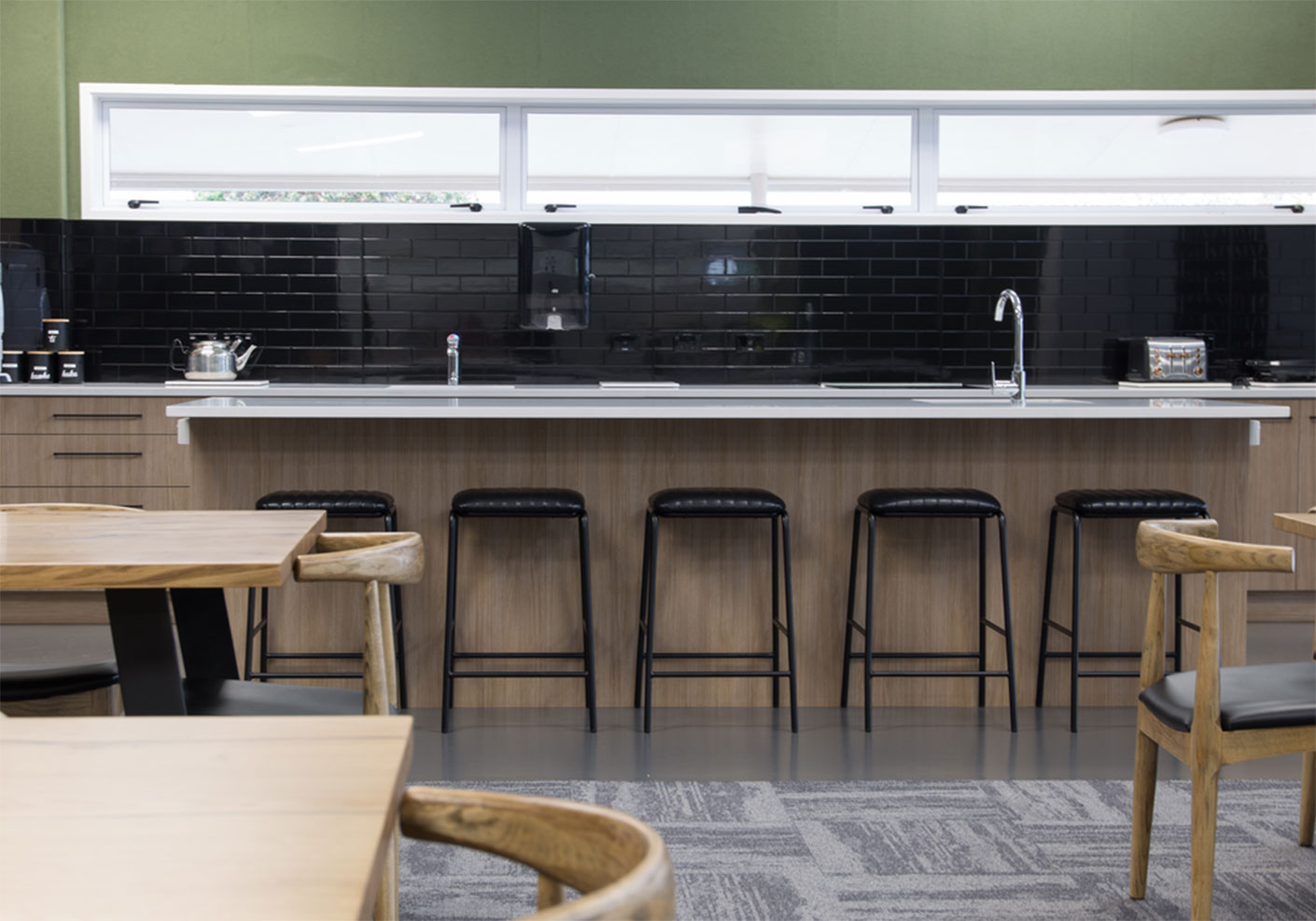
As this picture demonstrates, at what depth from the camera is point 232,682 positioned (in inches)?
85.1

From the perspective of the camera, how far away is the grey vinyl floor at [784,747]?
10.2 ft

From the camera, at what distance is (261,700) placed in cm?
204

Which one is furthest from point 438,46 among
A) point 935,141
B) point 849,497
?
point 849,497

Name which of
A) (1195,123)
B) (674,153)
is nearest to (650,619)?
A: (674,153)

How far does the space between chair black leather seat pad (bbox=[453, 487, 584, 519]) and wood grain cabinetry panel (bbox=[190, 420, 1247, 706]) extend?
233 mm

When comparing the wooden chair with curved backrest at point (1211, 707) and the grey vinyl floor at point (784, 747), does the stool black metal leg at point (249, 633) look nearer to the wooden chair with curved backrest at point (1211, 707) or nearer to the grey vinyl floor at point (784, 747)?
the grey vinyl floor at point (784, 747)

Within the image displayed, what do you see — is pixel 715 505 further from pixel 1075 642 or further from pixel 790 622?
pixel 1075 642

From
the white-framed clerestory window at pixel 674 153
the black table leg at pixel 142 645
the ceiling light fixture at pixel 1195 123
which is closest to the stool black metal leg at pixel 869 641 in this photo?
the black table leg at pixel 142 645

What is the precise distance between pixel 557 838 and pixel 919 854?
1889 millimetres

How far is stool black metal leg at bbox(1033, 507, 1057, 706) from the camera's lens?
366 cm

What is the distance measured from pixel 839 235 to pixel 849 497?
245 cm

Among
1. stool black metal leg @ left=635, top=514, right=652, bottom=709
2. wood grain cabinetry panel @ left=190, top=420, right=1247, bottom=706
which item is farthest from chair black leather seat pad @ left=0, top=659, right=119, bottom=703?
stool black metal leg @ left=635, top=514, right=652, bottom=709

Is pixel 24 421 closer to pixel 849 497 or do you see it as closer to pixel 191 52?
pixel 191 52

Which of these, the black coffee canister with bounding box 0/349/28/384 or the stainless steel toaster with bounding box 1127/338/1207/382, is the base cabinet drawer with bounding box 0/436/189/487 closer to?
the black coffee canister with bounding box 0/349/28/384
